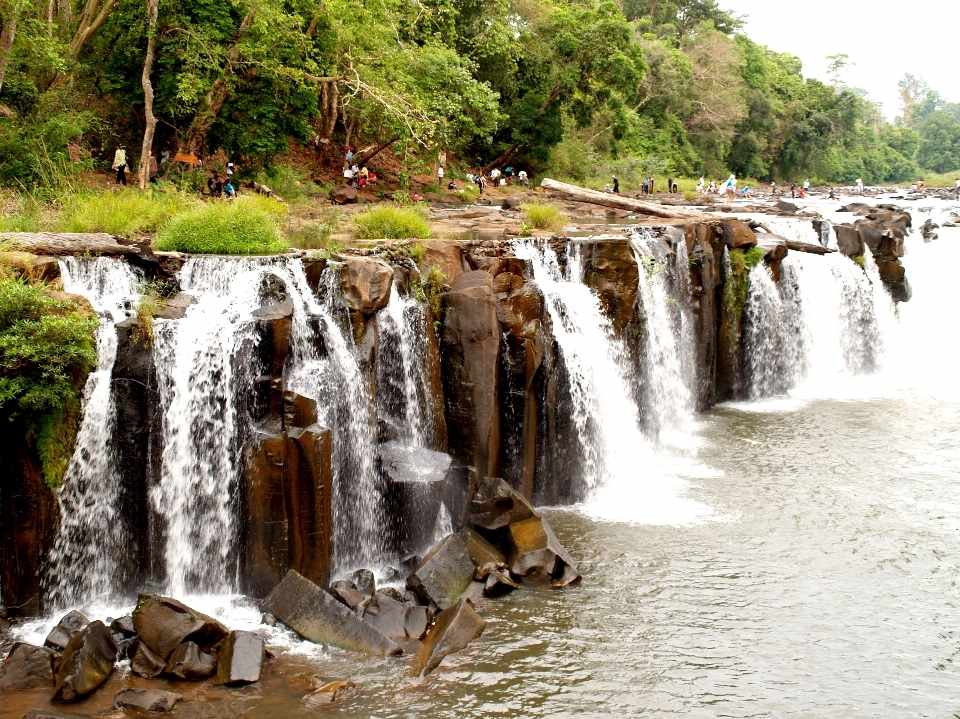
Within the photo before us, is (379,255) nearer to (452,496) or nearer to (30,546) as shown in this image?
(452,496)

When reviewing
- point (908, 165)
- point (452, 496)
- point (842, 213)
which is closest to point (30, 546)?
point (452, 496)

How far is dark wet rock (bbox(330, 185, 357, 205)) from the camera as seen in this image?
19.6m

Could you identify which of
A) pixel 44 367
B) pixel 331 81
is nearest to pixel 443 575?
pixel 44 367

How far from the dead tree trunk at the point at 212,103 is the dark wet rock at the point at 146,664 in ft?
42.5

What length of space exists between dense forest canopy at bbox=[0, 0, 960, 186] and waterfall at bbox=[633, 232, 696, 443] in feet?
20.9

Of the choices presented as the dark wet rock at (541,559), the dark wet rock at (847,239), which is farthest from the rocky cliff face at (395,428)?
the dark wet rock at (847,239)

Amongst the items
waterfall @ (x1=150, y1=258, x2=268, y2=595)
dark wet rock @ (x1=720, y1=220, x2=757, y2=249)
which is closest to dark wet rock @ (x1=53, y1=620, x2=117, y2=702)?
waterfall @ (x1=150, y1=258, x2=268, y2=595)

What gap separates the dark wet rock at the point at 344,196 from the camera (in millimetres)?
19641

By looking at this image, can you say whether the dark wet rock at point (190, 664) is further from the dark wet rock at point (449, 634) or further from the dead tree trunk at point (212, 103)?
the dead tree trunk at point (212, 103)

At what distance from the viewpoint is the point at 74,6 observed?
60.9 ft

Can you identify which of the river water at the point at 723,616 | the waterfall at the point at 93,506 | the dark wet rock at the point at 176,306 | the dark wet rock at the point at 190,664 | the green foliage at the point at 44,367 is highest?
the dark wet rock at the point at 176,306

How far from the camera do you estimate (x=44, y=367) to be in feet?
26.7

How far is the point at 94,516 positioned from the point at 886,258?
19842 mm

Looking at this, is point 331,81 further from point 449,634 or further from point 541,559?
point 449,634
